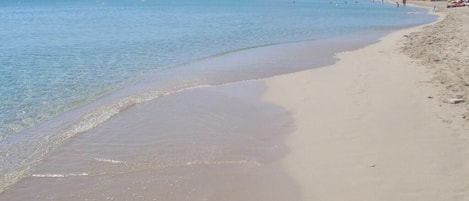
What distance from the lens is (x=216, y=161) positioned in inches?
340

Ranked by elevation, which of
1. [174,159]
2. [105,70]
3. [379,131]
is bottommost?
[379,131]

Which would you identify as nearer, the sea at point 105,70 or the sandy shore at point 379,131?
the sandy shore at point 379,131

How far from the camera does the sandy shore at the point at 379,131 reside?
7062 millimetres

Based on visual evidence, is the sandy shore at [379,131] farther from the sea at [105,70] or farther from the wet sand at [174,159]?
the sea at [105,70]

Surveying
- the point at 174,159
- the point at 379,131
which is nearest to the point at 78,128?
the point at 174,159

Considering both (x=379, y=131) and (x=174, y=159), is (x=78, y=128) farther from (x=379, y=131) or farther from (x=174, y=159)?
(x=379, y=131)

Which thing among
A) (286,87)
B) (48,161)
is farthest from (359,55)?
(48,161)

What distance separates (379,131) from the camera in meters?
9.53

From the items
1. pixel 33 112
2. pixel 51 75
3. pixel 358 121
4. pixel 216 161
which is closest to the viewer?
pixel 216 161

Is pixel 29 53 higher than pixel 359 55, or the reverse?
pixel 29 53

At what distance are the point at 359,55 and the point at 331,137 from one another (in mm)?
12185

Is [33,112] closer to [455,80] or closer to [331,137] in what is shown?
[331,137]

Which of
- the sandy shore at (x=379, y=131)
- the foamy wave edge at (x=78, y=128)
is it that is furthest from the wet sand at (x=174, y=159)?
the sandy shore at (x=379, y=131)

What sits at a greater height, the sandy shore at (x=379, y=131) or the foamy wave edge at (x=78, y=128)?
the foamy wave edge at (x=78, y=128)
